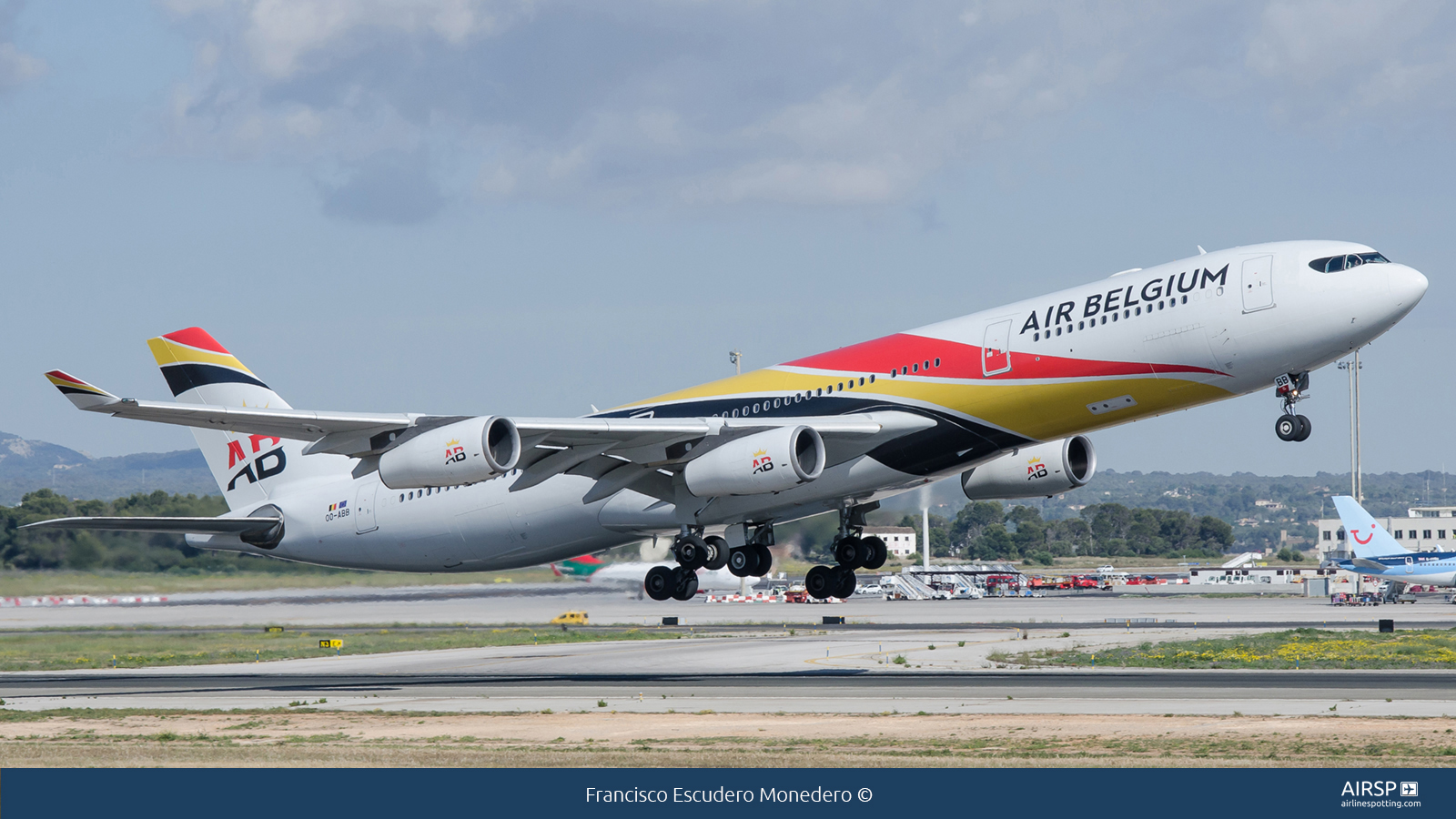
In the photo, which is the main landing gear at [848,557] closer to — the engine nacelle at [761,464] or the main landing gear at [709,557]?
the main landing gear at [709,557]

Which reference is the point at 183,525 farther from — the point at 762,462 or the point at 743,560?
the point at 762,462

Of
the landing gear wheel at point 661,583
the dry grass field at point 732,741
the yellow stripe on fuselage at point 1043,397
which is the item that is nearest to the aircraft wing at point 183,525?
the dry grass field at point 732,741

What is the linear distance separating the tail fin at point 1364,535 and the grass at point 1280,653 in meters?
45.3

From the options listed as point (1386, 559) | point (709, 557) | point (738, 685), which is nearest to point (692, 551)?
point (709, 557)

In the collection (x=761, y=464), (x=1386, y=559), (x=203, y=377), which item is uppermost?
(x=203, y=377)

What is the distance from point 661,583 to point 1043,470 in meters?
11.1

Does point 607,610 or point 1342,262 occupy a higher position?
point 1342,262

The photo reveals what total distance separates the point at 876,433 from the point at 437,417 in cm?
1028

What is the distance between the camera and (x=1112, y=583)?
5714 inches

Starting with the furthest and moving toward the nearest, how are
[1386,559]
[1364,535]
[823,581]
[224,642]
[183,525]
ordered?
[1364,535]
[1386,559]
[224,642]
[183,525]
[823,581]

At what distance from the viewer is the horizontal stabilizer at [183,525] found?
43.2 meters

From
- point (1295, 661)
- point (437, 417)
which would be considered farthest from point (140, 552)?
point (1295, 661)

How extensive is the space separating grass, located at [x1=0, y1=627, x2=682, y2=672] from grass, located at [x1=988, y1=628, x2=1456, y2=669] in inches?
941

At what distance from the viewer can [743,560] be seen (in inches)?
1571
